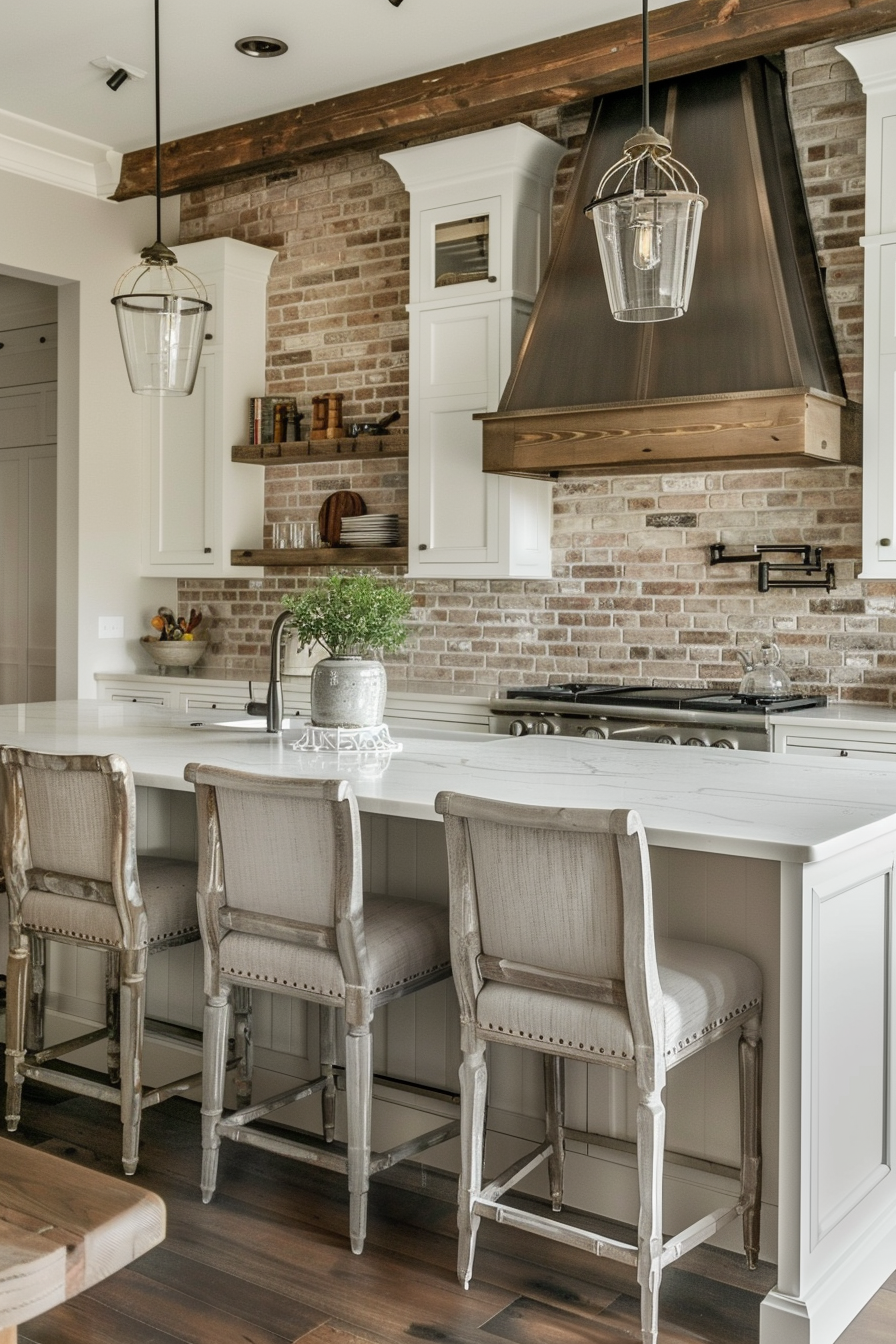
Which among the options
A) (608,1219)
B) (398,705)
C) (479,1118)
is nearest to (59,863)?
(479,1118)

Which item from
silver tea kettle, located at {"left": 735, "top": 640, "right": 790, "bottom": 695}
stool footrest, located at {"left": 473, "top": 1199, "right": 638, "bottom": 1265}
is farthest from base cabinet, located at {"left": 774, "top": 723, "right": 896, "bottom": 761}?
stool footrest, located at {"left": 473, "top": 1199, "right": 638, "bottom": 1265}

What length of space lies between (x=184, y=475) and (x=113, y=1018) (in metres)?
3.39

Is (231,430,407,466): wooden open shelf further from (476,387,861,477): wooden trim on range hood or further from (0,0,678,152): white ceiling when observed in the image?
(0,0,678,152): white ceiling

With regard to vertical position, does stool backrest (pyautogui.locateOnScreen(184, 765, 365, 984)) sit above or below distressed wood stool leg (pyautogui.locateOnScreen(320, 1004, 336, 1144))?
above

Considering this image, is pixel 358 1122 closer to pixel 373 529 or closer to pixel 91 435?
pixel 373 529

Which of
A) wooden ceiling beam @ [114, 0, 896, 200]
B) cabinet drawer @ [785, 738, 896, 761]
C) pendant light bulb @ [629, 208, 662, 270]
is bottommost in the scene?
cabinet drawer @ [785, 738, 896, 761]

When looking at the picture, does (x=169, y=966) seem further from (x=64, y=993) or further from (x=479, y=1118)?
(x=479, y=1118)

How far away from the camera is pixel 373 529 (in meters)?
5.52

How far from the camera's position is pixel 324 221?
5.82 meters

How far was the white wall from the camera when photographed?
232 inches

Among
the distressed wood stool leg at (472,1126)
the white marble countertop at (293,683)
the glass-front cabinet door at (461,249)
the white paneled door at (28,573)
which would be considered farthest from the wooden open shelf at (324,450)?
the distressed wood stool leg at (472,1126)

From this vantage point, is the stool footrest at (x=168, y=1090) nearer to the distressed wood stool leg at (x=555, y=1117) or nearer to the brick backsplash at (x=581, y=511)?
the distressed wood stool leg at (x=555, y=1117)

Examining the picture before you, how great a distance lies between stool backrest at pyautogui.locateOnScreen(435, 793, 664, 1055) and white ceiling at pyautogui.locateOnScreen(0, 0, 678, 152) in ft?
10.8

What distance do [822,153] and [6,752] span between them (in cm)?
349
